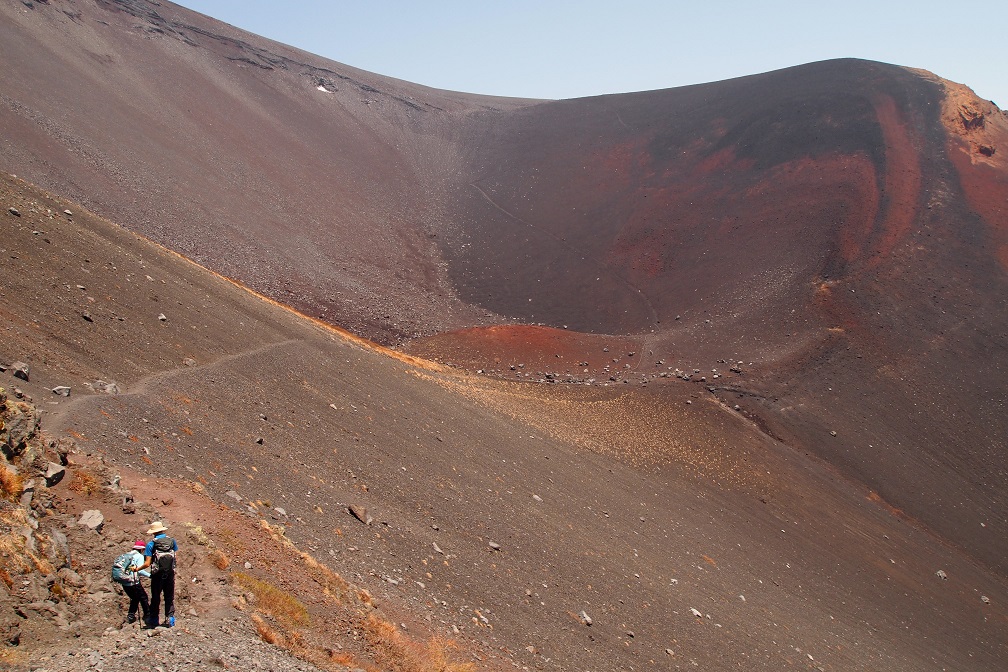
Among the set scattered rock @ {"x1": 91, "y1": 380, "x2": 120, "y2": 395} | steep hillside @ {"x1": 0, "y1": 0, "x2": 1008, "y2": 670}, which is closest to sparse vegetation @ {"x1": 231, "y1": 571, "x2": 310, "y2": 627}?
steep hillside @ {"x1": 0, "y1": 0, "x2": 1008, "y2": 670}

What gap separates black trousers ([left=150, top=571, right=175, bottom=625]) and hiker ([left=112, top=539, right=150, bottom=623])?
0.21ft

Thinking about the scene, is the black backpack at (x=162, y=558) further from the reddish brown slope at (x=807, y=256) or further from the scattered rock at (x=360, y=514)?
the reddish brown slope at (x=807, y=256)

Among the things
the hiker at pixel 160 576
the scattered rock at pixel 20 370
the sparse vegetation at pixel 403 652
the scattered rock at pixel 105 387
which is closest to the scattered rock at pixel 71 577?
the hiker at pixel 160 576

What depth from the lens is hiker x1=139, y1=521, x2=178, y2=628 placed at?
580 centimetres

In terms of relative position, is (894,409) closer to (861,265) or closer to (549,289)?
(861,265)

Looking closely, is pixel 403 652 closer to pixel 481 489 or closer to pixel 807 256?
pixel 481 489

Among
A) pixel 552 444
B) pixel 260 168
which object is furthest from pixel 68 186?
pixel 552 444

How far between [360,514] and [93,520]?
4.42 meters

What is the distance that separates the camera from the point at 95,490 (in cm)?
707

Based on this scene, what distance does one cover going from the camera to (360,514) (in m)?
10.5

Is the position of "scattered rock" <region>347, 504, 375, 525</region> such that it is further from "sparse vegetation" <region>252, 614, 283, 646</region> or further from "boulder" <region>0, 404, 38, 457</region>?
"boulder" <region>0, 404, 38, 457</region>

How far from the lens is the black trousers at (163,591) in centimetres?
583

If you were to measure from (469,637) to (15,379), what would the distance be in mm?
6732

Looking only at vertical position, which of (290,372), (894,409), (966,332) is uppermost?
(966,332)
